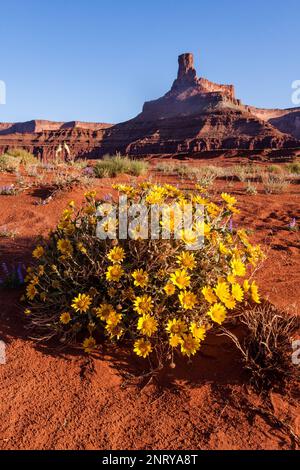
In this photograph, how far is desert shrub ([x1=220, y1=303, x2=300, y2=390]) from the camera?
2.22 m

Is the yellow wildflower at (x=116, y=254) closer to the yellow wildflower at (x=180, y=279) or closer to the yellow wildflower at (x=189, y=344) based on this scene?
the yellow wildflower at (x=180, y=279)

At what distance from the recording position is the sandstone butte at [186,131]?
183 ft

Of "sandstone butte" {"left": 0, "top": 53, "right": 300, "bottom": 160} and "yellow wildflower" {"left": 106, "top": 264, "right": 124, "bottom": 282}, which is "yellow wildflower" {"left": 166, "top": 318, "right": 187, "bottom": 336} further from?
"sandstone butte" {"left": 0, "top": 53, "right": 300, "bottom": 160}

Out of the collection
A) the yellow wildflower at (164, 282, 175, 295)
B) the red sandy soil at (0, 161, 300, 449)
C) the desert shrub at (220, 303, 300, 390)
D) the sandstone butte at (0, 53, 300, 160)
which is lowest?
the red sandy soil at (0, 161, 300, 449)

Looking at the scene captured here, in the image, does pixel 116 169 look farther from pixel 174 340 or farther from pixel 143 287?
pixel 174 340

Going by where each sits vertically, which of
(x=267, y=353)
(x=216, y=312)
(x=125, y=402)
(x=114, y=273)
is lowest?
(x=125, y=402)

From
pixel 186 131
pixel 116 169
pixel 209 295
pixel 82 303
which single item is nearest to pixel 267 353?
pixel 209 295

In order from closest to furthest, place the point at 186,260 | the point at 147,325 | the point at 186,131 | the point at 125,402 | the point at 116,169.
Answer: the point at 125,402
the point at 147,325
the point at 186,260
the point at 116,169
the point at 186,131

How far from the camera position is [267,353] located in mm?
2291

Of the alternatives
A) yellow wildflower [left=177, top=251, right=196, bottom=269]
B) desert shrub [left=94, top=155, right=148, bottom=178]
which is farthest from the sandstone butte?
yellow wildflower [left=177, top=251, right=196, bottom=269]

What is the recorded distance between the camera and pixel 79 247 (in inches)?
101

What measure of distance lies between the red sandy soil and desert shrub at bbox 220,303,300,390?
9cm

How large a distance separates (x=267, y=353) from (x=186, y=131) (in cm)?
6779
